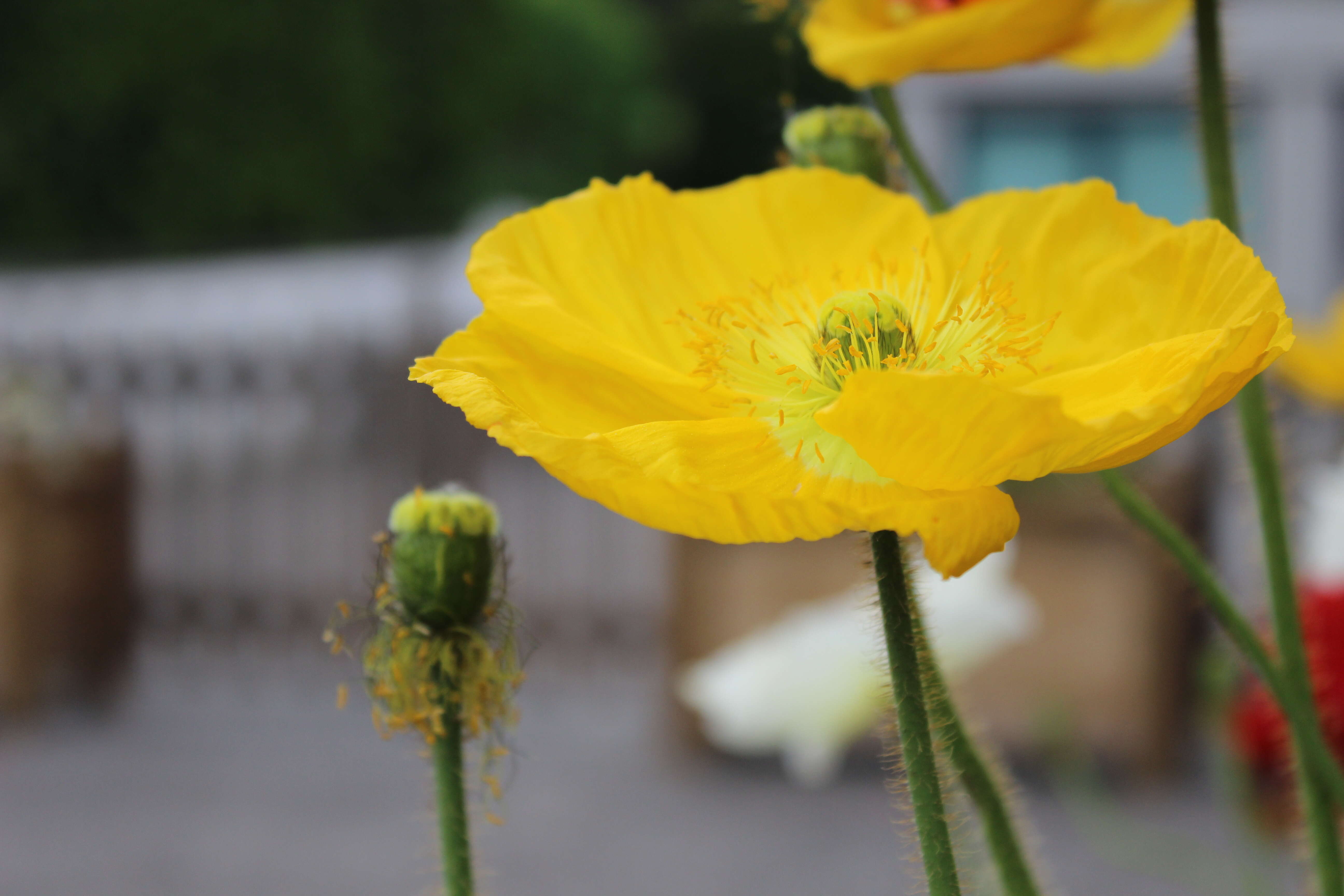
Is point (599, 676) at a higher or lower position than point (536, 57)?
lower

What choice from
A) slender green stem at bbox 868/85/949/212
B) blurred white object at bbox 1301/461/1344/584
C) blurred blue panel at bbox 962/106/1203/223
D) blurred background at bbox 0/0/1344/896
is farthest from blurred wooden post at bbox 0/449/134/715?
blurred blue panel at bbox 962/106/1203/223

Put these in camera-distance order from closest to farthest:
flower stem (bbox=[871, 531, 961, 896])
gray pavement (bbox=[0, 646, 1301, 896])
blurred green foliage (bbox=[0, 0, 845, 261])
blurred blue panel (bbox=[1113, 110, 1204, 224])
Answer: flower stem (bbox=[871, 531, 961, 896]) → gray pavement (bbox=[0, 646, 1301, 896]) → blurred blue panel (bbox=[1113, 110, 1204, 224]) → blurred green foliage (bbox=[0, 0, 845, 261])

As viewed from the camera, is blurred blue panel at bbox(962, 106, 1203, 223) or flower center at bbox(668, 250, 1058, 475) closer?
flower center at bbox(668, 250, 1058, 475)

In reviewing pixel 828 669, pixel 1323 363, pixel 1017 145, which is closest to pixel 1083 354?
pixel 828 669

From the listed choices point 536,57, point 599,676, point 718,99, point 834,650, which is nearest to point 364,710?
point 599,676

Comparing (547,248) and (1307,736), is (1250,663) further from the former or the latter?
(547,248)

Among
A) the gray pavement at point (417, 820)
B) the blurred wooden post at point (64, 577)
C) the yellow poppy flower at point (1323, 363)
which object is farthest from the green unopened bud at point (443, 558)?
the blurred wooden post at point (64, 577)

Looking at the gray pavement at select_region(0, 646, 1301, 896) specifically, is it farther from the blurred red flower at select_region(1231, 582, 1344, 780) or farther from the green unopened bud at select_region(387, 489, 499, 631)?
the green unopened bud at select_region(387, 489, 499, 631)
